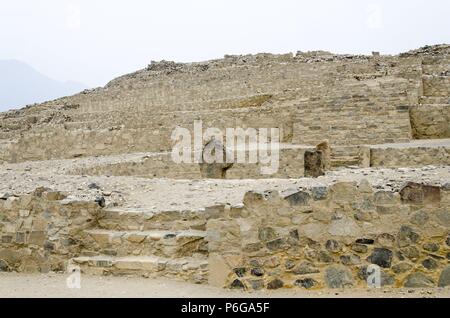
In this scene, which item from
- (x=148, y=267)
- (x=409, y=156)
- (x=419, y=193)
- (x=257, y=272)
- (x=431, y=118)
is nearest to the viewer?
(x=419, y=193)

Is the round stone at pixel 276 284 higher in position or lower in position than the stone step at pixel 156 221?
lower

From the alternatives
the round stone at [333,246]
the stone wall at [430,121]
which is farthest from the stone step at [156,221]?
the stone wall at [430,121]

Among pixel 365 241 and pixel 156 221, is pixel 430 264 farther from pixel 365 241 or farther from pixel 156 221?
pixel 156 221

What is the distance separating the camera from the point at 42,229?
254 inches

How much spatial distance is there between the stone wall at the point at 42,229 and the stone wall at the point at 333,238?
6.06 feet

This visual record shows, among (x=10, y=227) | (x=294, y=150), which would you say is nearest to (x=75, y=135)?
(x=294, y=150)

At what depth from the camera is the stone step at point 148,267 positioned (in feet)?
18.6

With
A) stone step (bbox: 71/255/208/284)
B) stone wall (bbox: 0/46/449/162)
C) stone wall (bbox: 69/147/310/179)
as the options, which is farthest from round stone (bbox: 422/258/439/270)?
stone wall (bbox: 0/46/449/162)

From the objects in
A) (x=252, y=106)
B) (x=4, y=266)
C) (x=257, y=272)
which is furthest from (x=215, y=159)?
(x=252, y=106)

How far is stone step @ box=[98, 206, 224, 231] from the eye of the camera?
21.0 feet

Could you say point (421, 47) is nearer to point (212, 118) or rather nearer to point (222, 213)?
point (212, 118)

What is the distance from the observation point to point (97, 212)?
6551mm

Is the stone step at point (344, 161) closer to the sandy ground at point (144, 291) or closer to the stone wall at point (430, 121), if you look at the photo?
the stone wall at point (430, 121)

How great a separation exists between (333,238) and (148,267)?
6.76 ft
